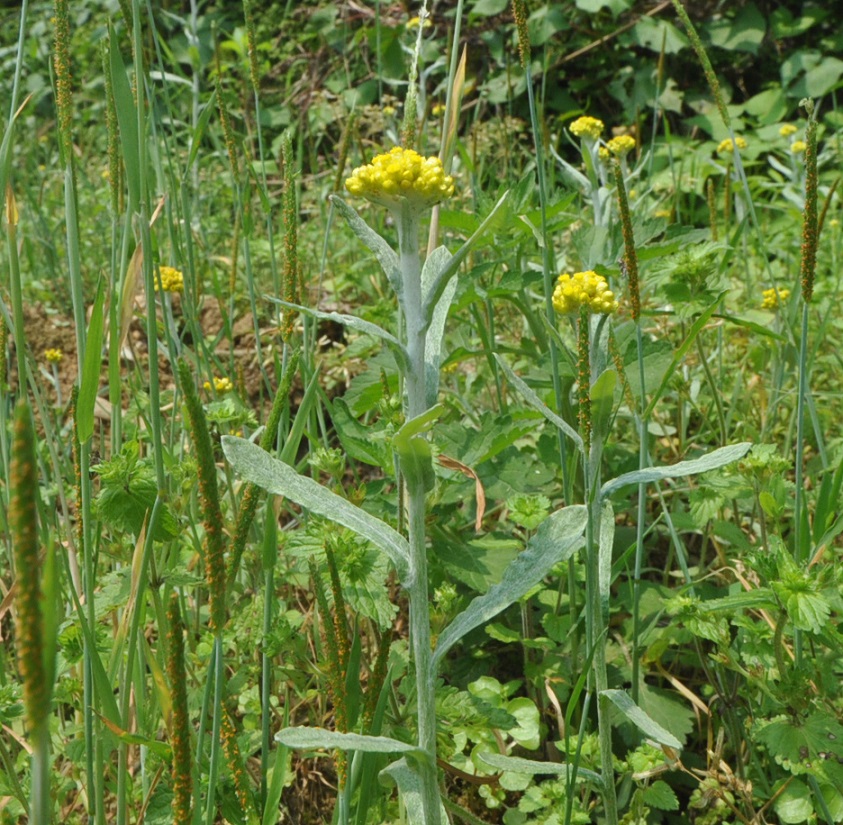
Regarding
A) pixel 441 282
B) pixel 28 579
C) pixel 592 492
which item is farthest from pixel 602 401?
pixel 28 579

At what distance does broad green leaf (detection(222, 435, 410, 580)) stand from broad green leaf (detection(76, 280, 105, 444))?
0.11 m

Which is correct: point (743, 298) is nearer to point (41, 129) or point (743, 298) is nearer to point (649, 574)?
point (649, 574)

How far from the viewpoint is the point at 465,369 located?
6.57 feet

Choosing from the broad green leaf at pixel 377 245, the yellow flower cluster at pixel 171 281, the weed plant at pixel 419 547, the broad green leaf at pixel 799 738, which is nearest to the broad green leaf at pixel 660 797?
the weed plant at pixel 419 547

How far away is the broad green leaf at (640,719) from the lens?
733 mm

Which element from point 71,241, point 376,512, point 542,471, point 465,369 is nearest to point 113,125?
point 71,241

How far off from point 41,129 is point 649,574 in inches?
160

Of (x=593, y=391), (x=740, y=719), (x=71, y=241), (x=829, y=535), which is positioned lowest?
(x=740, y=719)

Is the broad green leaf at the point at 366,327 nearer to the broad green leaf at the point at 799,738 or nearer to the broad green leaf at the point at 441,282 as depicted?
the broad green leaf at the point at 441,282

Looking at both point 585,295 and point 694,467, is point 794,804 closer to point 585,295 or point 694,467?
point 694,467

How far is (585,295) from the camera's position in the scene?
0.93 meters

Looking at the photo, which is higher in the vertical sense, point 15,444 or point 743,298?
point 15,444

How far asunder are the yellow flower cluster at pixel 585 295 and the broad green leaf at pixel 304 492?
301 millimetres

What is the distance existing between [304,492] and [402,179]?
26 centimetres
